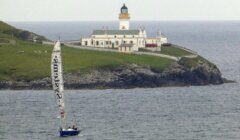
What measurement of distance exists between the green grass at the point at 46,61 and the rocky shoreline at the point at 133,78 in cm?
199

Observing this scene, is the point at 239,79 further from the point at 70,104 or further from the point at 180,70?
the point at 70,104

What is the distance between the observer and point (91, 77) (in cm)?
17050

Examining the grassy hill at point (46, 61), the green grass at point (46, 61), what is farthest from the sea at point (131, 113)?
the grassy hill at point (46, 61)

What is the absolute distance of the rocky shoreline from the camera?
167875 mm

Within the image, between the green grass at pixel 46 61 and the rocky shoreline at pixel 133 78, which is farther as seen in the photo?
the green grass at pixel 46 61

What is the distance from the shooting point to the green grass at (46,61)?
174 metres

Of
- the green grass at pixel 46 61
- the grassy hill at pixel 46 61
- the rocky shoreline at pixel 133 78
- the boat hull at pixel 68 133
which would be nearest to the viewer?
the boat hull at pixel 68 133

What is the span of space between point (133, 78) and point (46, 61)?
19687 mm

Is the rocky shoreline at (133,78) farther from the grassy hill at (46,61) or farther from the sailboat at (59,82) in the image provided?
the sailboat at (59,82)

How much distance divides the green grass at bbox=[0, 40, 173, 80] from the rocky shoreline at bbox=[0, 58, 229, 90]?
199cm

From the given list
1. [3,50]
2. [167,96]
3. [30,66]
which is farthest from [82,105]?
[3,50]

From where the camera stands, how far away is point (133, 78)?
6777 inches

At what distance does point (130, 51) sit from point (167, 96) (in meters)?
40.1

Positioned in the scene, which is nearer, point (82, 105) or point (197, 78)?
point (82, 105)
